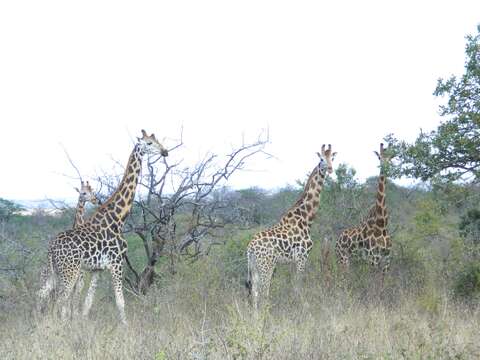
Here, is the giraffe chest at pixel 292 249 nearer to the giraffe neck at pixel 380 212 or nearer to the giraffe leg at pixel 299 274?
the giraffe leg at pixel 299 274

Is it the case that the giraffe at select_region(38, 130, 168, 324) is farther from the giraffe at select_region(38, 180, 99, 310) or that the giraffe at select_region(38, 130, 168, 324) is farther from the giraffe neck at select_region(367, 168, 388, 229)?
the giraffe neck at select_region(367, 168, 388, 229)

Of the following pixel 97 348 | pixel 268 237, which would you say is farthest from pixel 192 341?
pixel 268 237

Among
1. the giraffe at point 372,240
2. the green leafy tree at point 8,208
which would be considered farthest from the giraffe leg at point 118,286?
the green leafy tree at point 8,208

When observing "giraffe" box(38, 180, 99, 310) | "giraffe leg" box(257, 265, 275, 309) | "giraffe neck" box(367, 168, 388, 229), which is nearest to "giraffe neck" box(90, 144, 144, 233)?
"giraffe" box(38, 180, 99, 310)

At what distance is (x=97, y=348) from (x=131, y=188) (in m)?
3.84

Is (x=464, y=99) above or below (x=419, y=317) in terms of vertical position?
above

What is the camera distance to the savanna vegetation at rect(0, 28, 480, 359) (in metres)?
5.77

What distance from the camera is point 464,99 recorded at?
855cm

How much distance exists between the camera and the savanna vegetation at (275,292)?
5773 millimetres

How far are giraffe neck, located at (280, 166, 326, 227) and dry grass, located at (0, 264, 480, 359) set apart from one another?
987 mm

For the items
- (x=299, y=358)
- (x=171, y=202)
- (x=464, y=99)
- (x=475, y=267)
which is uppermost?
(x=464, y=99)

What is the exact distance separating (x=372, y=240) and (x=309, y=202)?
3.36 feet

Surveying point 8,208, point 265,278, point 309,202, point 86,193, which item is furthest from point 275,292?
point 8,208

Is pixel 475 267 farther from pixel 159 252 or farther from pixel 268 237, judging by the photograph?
pixel 159 252
